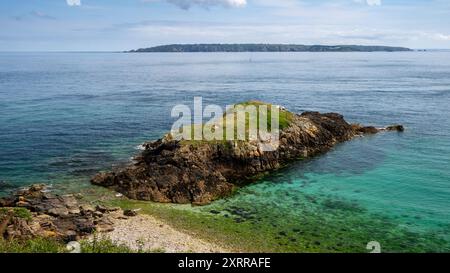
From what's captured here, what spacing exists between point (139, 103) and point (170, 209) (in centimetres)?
7380

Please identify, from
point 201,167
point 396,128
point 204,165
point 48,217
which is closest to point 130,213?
point 48,217

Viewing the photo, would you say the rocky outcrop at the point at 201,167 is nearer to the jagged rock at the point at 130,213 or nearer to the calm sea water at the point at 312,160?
the calm sea water at the point at 312,160

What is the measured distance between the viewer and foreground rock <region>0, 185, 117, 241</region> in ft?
127

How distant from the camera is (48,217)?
4294 cm

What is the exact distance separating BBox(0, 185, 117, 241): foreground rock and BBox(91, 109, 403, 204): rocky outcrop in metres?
5.98

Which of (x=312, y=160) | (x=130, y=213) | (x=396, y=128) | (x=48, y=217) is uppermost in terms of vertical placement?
(x=396, y=128)

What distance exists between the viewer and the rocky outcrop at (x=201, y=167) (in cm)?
5159

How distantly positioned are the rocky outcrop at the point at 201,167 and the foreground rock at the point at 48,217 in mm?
5983

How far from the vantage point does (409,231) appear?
42.0m

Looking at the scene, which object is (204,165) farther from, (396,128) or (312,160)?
(396,128)

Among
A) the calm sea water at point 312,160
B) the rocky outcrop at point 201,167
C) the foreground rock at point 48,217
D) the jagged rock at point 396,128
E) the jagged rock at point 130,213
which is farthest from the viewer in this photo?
the jagged rock at point 396,128

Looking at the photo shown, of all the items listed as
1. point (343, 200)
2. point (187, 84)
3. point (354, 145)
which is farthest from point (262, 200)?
point (187, 84)

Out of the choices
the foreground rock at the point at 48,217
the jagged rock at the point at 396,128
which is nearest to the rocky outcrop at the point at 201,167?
the foreground rock at the point at 48,217

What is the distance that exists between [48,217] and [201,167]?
19383 mm
